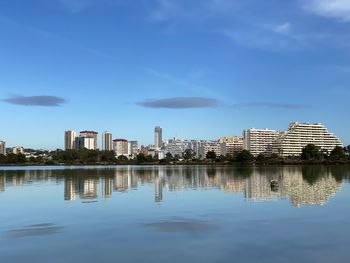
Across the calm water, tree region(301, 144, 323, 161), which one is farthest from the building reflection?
tree region(301, 144, 323, 161)

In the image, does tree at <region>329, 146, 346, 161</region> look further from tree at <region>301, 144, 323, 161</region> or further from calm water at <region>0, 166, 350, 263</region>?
calm water at <region>0, 166, 350, 263</region>

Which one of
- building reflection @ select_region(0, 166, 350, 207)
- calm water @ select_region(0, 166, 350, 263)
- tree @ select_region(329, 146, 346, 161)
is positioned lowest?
calm water @ select_region(0, 166, 350, 263)

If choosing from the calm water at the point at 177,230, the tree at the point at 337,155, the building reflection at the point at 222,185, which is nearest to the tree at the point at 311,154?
the tree at the point at 337,155

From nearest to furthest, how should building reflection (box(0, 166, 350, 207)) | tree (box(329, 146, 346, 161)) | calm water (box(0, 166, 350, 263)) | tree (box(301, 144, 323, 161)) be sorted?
calm water (box(0, 166, 350, 263))
building reflection (box(0, 166, 350, 207))
tree (box(329, 146, 346, 161))
tree (box(301, 144, 323, 161))

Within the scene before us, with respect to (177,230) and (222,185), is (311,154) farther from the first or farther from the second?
(177,230)

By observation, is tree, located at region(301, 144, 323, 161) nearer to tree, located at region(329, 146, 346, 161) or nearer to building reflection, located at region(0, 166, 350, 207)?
tree, located at region(329, 146, 346, 161)

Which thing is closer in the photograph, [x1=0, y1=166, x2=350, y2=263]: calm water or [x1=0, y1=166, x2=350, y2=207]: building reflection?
[x1=0, y1=166, x2=350, y2=263]: calm water

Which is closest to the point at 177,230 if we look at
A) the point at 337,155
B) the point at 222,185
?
the point at 222,185

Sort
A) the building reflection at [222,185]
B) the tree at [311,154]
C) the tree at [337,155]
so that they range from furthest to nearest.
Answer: the tree at [311,154], the tree at [337,155], the building reflection at [222,185]

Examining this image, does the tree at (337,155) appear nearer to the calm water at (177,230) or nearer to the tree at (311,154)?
the tree at (311,154)

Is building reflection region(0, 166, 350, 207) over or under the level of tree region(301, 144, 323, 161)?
under

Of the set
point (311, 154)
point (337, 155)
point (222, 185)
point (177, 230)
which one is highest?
point (311, 154)

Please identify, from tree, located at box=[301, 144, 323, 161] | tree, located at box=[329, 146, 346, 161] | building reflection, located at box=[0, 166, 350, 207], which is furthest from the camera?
tree, located at box=[301, 144, 323, 161]

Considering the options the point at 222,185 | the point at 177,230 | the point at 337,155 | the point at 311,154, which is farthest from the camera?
the point at 311,154
